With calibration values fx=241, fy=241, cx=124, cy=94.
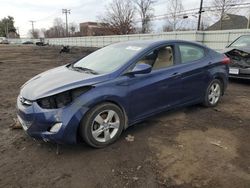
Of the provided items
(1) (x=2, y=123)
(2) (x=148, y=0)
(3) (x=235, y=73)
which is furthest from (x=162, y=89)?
(2) (x=148, y=0)

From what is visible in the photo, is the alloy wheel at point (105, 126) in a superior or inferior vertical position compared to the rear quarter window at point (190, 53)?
inferior

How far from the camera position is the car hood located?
124 inches

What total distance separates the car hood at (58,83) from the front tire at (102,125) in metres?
0.38

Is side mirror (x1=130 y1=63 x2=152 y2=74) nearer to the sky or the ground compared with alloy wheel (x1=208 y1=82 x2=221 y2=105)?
nearer to the sky

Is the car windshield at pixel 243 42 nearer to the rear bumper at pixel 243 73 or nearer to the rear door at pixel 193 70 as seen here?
the rear bumper at pixel 243 73

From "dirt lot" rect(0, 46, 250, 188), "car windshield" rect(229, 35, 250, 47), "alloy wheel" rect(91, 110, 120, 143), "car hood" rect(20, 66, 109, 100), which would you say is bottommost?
"dirt lot" rect(0, 46, 250, 188)

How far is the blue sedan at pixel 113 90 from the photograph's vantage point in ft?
10.1

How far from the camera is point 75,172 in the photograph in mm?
2865

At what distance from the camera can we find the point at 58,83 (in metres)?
3.33

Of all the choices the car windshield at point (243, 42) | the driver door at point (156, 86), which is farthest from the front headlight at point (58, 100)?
the car windshield at point (243, 42)

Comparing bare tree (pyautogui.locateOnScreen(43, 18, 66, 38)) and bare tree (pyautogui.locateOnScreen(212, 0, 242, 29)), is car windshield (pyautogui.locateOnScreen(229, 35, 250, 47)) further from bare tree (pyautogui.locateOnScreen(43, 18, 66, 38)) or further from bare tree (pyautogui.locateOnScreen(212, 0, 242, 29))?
bare tree (pyautogui.locateOnScreen(43, 18, 66, 38))

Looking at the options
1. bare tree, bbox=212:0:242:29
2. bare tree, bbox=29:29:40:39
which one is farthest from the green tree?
bare tree, bbox=212:0:242:29

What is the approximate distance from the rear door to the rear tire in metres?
0.20

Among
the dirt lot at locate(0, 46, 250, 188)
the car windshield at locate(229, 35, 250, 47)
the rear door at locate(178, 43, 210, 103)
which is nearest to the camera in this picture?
the dirt lot at locate(0, 46, 250, 188)
